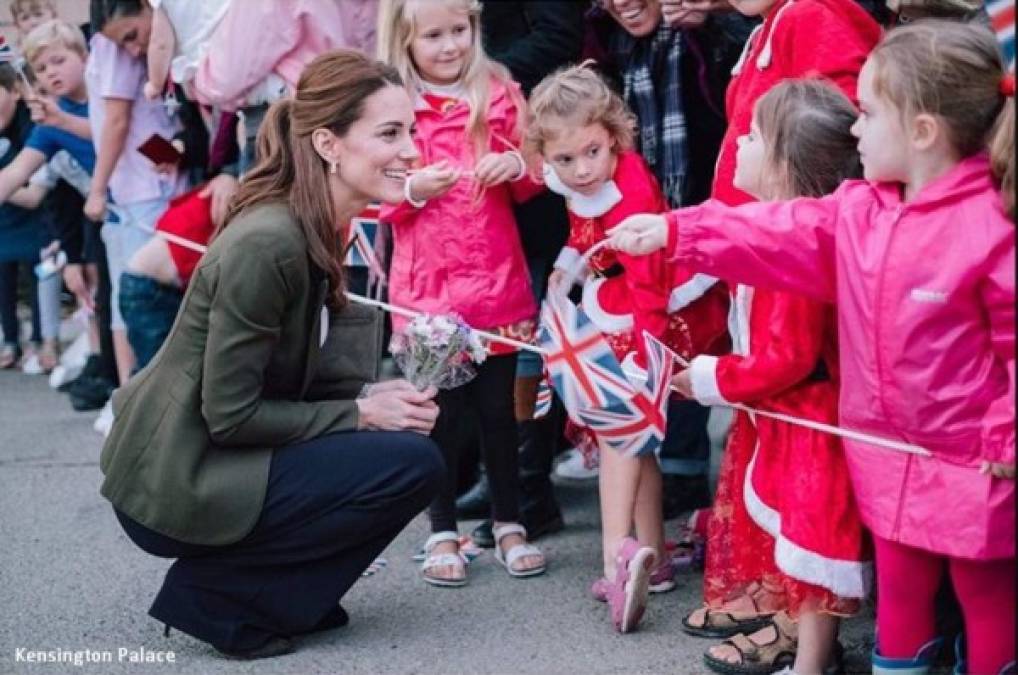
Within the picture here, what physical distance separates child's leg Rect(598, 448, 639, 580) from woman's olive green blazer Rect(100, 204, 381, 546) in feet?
2.59

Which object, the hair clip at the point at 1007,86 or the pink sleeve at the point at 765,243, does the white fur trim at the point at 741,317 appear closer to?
the pink sleeve at the point at 765,243

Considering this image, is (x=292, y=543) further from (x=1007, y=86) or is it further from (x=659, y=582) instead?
(x=1007, y=86)

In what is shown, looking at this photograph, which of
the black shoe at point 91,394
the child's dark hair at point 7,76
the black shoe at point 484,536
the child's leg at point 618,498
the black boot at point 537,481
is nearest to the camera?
the child's leg at point 618,498

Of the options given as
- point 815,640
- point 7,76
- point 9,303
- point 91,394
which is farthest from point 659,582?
point 9,303

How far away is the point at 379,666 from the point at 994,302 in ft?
5.85

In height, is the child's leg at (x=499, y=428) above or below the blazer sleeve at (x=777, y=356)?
below

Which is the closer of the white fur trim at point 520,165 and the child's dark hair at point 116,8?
the white fur trim at point 520,165

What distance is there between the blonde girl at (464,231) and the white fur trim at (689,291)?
56cm

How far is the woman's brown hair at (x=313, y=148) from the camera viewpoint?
156 inches

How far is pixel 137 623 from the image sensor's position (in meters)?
4.20

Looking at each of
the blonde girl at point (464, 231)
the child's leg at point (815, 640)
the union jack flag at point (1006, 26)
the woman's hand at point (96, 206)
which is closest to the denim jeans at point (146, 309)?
the woman's hand at point (96, 206)

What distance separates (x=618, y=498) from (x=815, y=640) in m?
0.79

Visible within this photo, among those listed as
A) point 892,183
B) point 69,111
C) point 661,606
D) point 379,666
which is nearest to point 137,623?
point 379,666

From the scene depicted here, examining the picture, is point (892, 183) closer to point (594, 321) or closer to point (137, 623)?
point (594, 321)
